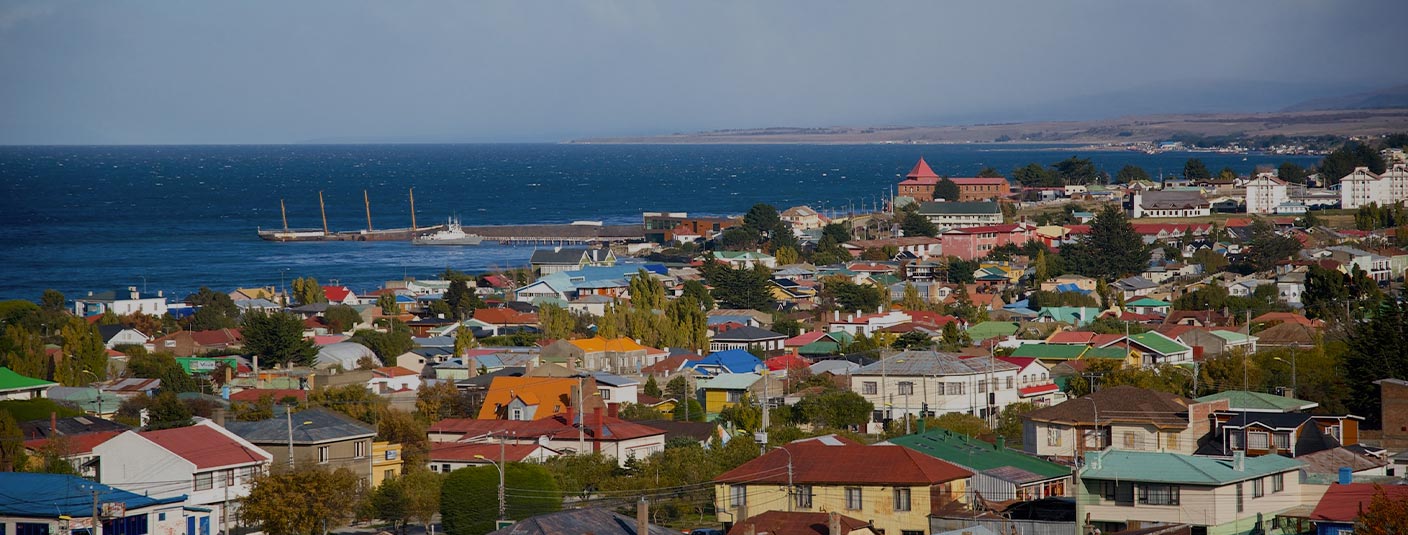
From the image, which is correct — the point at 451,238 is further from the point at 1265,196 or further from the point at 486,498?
the point at 486,498

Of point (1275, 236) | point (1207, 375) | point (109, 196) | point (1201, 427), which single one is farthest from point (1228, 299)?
point (109, 196)

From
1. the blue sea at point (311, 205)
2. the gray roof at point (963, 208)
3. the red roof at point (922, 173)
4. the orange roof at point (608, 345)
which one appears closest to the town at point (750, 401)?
the orange roof at point (608, 345)

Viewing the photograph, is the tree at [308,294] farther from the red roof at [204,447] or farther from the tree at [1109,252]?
the red roof at [204,447]

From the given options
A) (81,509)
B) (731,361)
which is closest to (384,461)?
(81,509)

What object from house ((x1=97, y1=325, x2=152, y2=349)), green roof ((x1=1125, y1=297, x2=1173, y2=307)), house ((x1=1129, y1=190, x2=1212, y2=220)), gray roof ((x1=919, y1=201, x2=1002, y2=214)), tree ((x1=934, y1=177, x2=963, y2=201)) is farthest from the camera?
tree ((x1=934, y1=177, x2=963, y2=201))

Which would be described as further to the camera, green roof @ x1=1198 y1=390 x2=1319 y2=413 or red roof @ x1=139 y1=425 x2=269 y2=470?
green roof @ x1=1198 y1=390 x2=1319 y2=413

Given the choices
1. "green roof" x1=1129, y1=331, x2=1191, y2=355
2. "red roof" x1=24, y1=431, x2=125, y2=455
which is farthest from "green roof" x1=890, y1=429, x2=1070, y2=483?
"green roof" x1=1129, y1=331, x2=1191, y2=355

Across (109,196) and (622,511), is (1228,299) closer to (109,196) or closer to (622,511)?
(622,511)

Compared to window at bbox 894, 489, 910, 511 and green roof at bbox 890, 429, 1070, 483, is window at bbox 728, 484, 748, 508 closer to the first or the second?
window at bbox 894, 489, 910, 511
